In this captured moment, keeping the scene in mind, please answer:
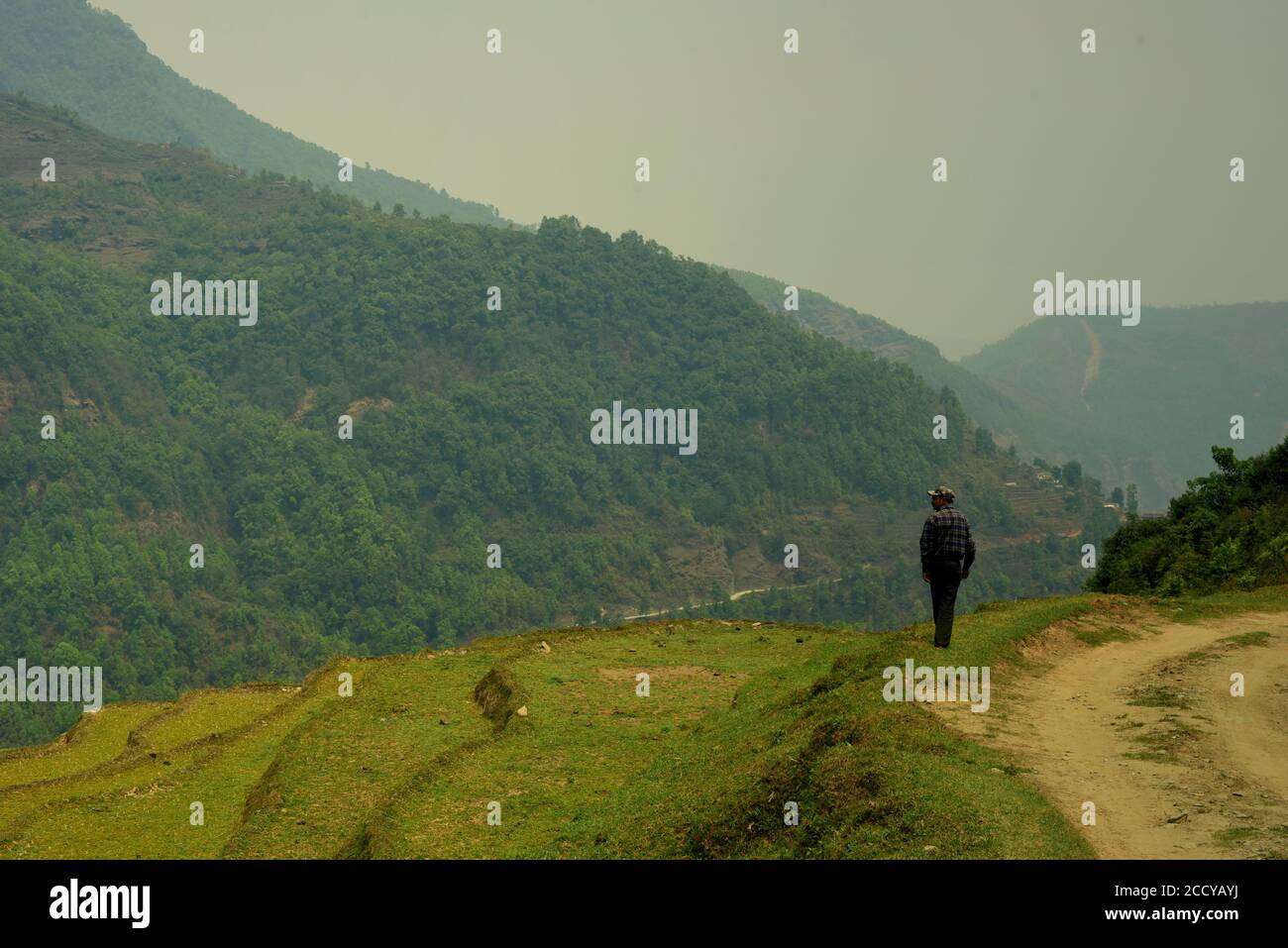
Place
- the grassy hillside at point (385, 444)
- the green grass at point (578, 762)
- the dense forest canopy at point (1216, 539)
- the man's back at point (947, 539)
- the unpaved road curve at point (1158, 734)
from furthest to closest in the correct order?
the grassy hillside at point (385, 444), the dense forest canopy at point (1216, 539), the man's back at point (947, 539), the green grass at point (578, 762), the unpaved road curve at point (1158, 734)

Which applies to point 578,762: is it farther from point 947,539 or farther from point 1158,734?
point 1158,734

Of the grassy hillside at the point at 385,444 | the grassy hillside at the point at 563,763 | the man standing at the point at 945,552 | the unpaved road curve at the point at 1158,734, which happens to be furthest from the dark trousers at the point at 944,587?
the grassy hillside at the point at 385,444

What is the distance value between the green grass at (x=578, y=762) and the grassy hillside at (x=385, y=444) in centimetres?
5723

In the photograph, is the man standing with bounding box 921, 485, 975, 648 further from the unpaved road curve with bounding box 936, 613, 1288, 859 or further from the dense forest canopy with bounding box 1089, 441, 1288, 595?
the dense forest canopy with bounding box 1089, 441, 1288, 595

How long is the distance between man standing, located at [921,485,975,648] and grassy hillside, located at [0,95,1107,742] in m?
68.4

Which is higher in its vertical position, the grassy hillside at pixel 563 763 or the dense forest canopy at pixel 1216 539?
the dense forest canopy at pixel 1216 539

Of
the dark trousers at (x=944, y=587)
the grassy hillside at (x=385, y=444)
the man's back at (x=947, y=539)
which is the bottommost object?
the dark trousers at (x=944, y=587)

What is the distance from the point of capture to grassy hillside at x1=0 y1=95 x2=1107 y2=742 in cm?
11044

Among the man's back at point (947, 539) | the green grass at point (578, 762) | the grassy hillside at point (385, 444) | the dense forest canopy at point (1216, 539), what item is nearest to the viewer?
the green grass at point (578, 762)

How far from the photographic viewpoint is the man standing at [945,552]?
16.1 metres

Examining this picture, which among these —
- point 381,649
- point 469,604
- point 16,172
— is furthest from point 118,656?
point 16,172

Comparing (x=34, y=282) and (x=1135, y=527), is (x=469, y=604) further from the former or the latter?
(x=1135, y=527)

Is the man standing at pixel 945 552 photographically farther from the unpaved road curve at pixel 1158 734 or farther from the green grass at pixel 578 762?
the unpaved road curve at pixel 1158 734

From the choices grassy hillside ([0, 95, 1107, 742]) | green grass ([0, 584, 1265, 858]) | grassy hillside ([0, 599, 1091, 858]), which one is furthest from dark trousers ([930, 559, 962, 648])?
grassy hillside ([0, 95, 1107, 742])
